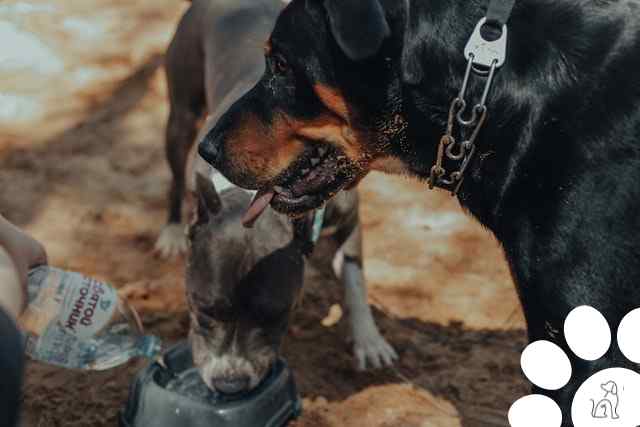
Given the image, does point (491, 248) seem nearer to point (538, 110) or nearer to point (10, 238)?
point (538, 110)

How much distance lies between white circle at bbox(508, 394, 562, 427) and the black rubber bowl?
119cm

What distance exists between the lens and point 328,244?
590cm

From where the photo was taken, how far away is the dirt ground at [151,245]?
4.84 metres

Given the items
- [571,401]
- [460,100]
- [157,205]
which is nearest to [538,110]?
[460,100]

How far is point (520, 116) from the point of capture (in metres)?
3.43

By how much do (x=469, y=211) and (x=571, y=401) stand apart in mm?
768

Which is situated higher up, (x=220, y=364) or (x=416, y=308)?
(x=220, y=364)

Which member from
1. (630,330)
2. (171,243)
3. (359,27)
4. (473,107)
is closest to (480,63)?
(473,107)

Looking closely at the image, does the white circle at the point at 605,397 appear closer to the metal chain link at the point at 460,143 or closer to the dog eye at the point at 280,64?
the metal chain link at the point at 460,143

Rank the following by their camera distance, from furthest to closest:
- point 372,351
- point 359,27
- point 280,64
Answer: point 372,351
point 280,64
point 359,27

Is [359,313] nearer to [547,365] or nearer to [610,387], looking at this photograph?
[547,365]

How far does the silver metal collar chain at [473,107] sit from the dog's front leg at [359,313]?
70.0 inches

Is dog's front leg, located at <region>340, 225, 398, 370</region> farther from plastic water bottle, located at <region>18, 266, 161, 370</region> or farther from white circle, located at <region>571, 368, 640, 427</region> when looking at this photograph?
white circle, located at <region>571, 368, 640, 427</region>

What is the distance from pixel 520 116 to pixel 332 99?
2.12 feet
